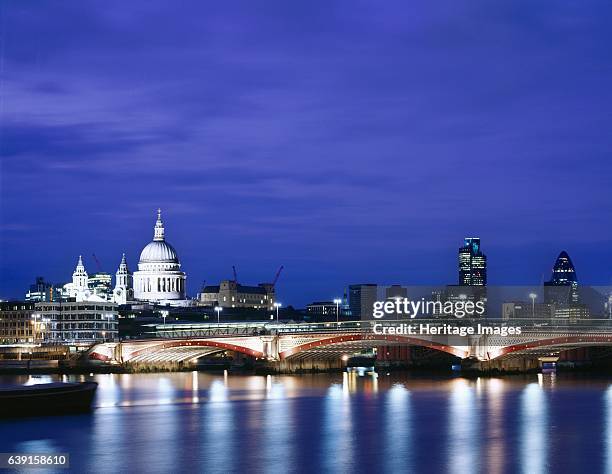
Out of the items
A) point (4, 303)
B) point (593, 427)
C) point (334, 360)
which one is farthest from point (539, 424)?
point (4, 303)

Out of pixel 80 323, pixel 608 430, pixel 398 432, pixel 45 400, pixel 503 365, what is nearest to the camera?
pixel 608 430

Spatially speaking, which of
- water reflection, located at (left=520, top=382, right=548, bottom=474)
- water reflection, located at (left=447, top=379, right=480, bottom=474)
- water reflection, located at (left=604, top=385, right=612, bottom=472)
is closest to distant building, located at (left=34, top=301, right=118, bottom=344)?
water reflection, located at (left=447, top=379, right=480, bottom=474)

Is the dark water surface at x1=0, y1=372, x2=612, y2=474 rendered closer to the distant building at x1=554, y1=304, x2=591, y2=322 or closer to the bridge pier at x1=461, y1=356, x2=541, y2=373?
the bridge pier at x1=461, y1=356, x2=541, y2=373

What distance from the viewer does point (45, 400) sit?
230 feet

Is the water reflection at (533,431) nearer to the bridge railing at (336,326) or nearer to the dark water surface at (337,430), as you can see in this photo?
the dark water surface at (337,430)

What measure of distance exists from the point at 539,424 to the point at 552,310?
104 metres

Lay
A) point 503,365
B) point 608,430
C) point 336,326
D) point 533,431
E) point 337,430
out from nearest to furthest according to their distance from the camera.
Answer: point 533,431 < point 608,430 < point 337,430 < point 503,365 < point 336,326

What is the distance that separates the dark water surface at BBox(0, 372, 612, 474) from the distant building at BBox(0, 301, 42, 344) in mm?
83199

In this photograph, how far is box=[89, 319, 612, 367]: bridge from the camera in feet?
345

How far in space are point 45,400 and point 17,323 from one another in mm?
107498

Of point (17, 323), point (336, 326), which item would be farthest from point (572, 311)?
point (17, 323)

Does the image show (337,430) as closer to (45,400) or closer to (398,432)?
(398,432)

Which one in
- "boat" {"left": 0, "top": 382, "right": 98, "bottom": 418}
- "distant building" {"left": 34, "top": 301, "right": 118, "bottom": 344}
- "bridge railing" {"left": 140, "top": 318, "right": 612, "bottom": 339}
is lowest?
"boat" {"left": 0, "top": 382, "right": 98, "bottom": 418}

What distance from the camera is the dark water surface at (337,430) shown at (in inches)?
2062
